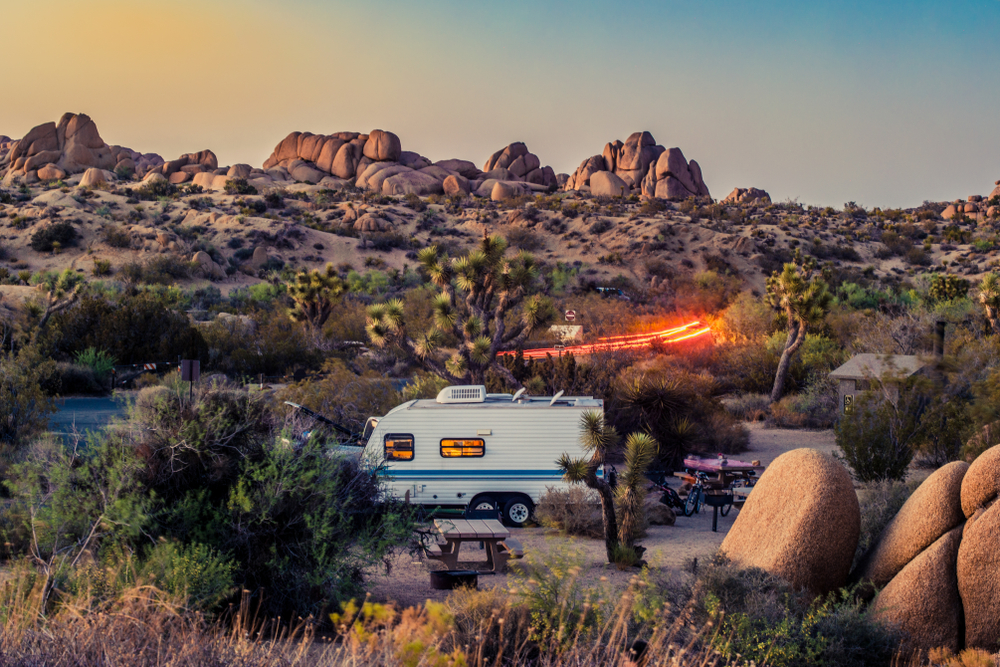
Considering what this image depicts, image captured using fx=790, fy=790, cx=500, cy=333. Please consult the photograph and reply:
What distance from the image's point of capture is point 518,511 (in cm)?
1210

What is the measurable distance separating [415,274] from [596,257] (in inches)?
575

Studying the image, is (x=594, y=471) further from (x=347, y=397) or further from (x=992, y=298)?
(x=992, y=298)

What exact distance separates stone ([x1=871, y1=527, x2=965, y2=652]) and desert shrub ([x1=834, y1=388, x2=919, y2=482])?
7461 mm

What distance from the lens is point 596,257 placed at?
189 ft

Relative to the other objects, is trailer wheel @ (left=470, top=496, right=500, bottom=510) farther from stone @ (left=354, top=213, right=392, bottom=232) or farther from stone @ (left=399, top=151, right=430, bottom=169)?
stone @ (left=399, top=151, right=430, bottom=169)

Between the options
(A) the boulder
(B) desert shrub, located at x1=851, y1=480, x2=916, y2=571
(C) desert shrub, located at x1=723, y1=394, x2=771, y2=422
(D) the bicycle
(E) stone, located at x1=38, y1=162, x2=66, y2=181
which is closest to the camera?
(B) desert shrub, located at x1=851, y1=480, x2=916, y2=571

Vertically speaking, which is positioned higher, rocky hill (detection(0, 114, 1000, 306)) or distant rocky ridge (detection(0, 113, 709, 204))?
distant rocky ridge (detection(0, 113, 709, 204))

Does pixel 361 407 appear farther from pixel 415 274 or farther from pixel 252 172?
pixel 252 172

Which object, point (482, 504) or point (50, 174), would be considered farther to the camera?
point (50, 174)

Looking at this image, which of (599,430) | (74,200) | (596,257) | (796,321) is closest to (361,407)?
(599,430)

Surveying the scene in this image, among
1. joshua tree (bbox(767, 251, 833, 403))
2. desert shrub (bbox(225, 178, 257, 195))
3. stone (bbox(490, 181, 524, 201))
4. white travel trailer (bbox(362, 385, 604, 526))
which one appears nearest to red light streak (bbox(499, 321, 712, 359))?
joshua tree (bbox(767, 251, 833, 403))

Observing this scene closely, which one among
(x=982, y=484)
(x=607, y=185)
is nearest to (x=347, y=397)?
(x=982, y=484)

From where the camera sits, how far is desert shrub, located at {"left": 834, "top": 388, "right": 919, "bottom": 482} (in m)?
13.5

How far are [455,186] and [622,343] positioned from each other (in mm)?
60389
